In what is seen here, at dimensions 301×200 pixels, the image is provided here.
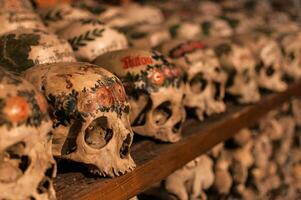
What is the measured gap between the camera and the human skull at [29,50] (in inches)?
35.0

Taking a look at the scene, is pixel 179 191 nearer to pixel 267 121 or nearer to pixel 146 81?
pixel 146 81

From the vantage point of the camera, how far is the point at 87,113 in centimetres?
81

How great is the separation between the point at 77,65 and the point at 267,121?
100cm

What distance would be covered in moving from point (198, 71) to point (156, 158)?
327mm

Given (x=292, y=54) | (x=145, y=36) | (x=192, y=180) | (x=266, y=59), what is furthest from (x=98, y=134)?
(x=292, y=54)

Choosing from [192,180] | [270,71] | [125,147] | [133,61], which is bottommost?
[192,180]

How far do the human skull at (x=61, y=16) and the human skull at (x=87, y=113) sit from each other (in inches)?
15.9

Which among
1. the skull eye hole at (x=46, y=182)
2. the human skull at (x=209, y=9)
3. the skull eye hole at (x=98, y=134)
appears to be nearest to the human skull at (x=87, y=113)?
the skull eye hole at (x=98, y=134)

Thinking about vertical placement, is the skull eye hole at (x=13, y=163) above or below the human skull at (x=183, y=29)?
above

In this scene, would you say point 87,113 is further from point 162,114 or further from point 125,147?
point 162,114

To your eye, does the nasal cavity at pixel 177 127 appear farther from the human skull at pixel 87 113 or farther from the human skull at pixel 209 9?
the human skull at pixel 209 9

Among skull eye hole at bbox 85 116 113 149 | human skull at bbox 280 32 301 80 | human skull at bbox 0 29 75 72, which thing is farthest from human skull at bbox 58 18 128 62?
human skull at bbox 280 32 301 80

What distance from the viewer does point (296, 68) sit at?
5.73ft

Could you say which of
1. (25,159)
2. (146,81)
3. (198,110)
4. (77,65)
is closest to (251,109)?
(198,110)
